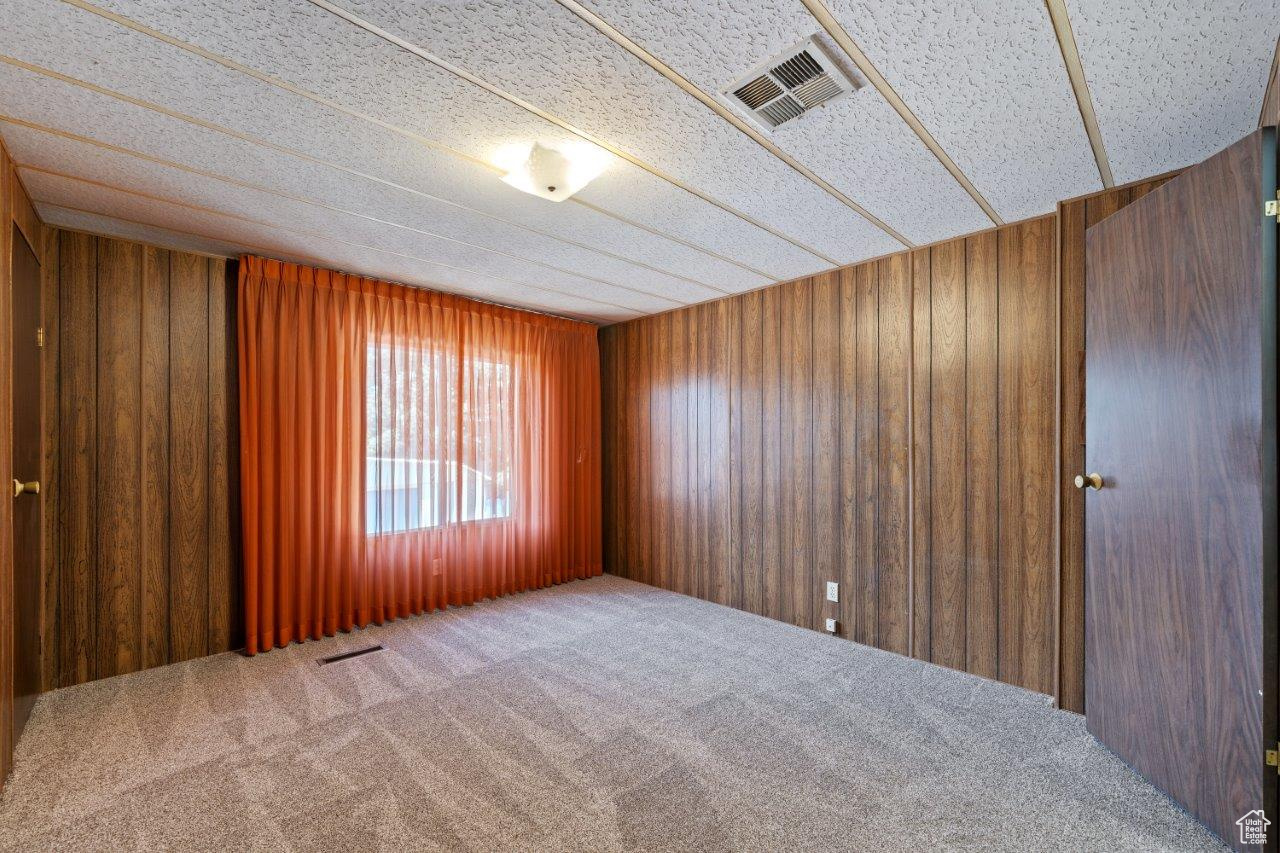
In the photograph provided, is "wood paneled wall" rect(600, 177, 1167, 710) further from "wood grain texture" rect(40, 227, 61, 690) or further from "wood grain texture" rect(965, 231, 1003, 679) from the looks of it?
"wood grain texture" rect(40, 227, 61, 690)

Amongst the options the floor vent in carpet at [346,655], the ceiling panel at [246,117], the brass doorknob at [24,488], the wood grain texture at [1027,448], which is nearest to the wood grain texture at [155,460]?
the brass doorknob at [24,488]

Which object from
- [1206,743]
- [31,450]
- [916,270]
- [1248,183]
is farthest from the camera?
[916,270]

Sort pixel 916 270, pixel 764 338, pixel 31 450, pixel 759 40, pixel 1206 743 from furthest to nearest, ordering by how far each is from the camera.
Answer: pixel 764 338 < pixel 916 270 < pixel 31 450 < pixel 1206 743 < pixel 759 40

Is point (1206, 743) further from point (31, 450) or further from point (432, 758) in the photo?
point (31, 450)

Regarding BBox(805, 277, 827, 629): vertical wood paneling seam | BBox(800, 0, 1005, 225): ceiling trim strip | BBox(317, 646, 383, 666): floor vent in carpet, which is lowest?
BBox(317, 646, 383, 666): floor vent in carpet

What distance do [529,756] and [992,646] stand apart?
2.31 metres

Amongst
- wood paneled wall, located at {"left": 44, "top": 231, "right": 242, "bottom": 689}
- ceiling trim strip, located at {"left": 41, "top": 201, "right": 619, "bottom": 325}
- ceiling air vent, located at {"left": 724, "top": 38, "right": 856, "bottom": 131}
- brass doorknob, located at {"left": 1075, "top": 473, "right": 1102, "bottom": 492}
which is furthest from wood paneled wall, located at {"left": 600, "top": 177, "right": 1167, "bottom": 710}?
wood paneled wall, located at {"left": 44, "top": 231, "right": 242, "bottom": 689}

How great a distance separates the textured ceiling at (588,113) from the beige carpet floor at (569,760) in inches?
88.6

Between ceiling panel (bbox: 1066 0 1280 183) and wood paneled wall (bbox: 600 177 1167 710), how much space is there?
45 centimetres

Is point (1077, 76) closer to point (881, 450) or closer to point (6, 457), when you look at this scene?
point (881, 450)

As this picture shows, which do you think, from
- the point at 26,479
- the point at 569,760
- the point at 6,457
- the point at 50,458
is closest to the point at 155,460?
the point at 50,458

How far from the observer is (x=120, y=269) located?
9.25ft

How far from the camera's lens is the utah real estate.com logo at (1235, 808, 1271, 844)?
151 cm

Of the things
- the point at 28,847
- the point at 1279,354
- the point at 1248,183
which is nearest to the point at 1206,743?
the point at 1279,354
